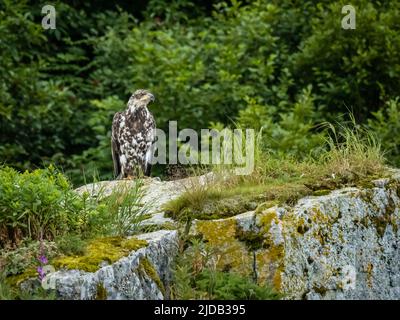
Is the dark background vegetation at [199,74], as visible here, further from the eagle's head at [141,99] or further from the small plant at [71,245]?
the small plant at [71,245]

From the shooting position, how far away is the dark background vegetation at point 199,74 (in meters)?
15.4

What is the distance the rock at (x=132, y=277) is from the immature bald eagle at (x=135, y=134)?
3.57 m

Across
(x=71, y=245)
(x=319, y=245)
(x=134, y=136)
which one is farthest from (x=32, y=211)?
(x=134, y=136)

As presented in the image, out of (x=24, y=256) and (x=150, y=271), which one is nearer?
(x=24, y=256)

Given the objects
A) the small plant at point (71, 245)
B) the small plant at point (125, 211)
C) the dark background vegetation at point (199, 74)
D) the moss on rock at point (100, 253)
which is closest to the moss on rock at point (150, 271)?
the moss on rock at point (100, 253)

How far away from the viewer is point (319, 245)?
812 cm

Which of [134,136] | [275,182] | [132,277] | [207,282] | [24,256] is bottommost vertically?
[207,282]

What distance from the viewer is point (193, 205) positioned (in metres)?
8.37

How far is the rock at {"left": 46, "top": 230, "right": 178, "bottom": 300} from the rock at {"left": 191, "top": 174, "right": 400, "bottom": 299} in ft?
1.64

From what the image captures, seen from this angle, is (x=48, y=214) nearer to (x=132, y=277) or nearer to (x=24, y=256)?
(x=24, y=256)

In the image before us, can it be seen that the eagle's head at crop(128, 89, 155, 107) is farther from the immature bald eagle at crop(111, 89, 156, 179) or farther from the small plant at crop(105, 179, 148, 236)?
the small plant at crop(105, 179, 148, 236)

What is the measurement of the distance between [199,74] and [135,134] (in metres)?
4.55
